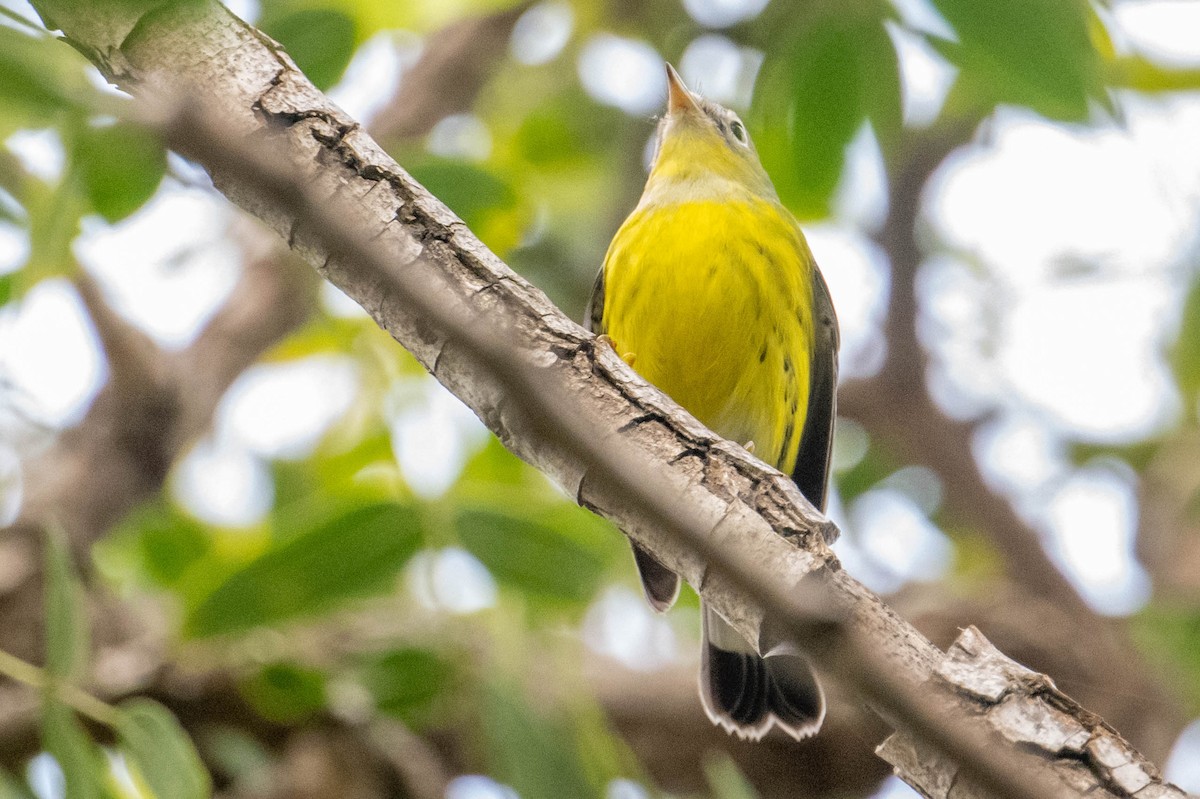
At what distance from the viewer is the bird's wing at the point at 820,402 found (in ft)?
15.3

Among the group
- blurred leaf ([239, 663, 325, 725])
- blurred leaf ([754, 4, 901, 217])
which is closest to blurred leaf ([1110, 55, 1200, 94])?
blurred leaf ([754, 4, 901, 217])

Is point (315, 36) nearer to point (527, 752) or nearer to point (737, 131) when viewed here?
point (527, 752)

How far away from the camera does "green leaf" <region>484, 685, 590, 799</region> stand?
2955mm

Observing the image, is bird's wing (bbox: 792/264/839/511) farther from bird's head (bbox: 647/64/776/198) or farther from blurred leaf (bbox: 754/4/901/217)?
blurred leaf (bbox: 754/4/901/217)

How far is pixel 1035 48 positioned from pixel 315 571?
6.63ft

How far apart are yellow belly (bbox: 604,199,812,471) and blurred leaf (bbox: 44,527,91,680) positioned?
2071 millimetres

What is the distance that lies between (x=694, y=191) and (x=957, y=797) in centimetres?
329

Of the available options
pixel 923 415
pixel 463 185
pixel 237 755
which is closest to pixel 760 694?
pixel 237 755

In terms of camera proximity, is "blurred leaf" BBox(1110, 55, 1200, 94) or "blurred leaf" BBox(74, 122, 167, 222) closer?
"blurred leaf" BBox(74, 122, 167, 222)

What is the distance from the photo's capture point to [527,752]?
302 centimetres

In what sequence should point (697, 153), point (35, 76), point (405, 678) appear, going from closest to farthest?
point (35, 76), point (405, 678), point (697, 153)

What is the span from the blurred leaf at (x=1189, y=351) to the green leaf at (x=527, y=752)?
2.66m

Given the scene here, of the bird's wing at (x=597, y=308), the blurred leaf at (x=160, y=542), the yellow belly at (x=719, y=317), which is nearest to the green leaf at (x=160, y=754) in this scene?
the blurred leaf at (x=160, y=542)

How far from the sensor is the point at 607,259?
460cm
